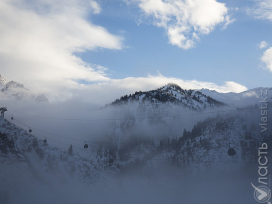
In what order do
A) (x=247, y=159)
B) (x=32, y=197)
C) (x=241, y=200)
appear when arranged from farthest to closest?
(x=247, y=159) → (x=241, y=200) → (x=32, y=197)

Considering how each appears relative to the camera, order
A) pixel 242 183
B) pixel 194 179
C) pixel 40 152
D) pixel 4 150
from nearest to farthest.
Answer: pixel 4 150 < pixel 40 152 < pixel 242 183 < pixel 194 179

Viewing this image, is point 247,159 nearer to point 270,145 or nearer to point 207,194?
point 270,145

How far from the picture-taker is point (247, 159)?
183 meters

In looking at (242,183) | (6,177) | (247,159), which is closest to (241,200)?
(242,183)

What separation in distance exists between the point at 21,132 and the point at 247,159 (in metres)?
146

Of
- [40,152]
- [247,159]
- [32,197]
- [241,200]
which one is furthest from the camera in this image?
[247,159]

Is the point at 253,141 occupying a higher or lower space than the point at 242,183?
higher

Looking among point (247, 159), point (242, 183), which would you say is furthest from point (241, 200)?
point (247, 159)

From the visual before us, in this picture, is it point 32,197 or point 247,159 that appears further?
point 247,159

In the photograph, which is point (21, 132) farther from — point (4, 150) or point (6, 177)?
point (6, 177)

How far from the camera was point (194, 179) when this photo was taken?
198750 mm

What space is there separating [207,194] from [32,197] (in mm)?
119136

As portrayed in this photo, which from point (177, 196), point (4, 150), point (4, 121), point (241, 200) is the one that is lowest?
point (177, 196)

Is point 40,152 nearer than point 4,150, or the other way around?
point 4,150
